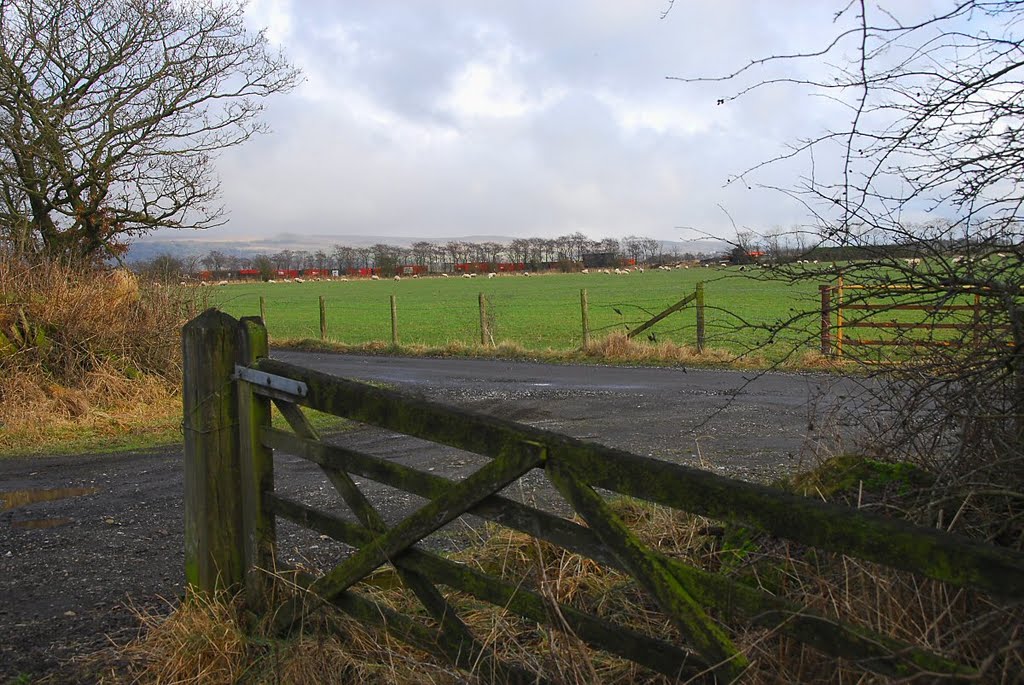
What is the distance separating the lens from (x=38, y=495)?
8.30 meters

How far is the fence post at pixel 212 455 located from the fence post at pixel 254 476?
43 mm

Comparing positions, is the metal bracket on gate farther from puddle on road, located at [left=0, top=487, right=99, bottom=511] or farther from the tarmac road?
puddle on road, located at [left=0, top=487, right=99, bottom=511]

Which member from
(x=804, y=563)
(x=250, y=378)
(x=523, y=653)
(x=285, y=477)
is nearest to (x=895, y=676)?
(x=804, y=563)

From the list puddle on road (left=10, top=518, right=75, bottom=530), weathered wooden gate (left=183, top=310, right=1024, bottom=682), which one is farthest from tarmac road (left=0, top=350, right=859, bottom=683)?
weathered wooden gate (left=183, top=310, right=1024, bottom=682)

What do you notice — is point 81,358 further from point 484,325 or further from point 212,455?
point 212,455

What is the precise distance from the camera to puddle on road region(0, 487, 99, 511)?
7.99m

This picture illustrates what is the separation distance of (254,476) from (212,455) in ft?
0.67

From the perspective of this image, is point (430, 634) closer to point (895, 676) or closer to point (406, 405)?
point (406, 405)

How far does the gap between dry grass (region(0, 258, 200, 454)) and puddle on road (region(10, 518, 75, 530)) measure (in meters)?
4.33

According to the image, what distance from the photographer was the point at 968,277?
341 centimetres

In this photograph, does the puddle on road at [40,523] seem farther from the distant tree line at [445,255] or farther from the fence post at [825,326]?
the distant tree line at [445,255]

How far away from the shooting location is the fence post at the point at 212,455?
3.83 metres

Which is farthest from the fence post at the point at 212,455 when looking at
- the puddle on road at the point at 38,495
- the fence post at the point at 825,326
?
the puddle on road at the point at 38,495

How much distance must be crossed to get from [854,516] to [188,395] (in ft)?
9.28
